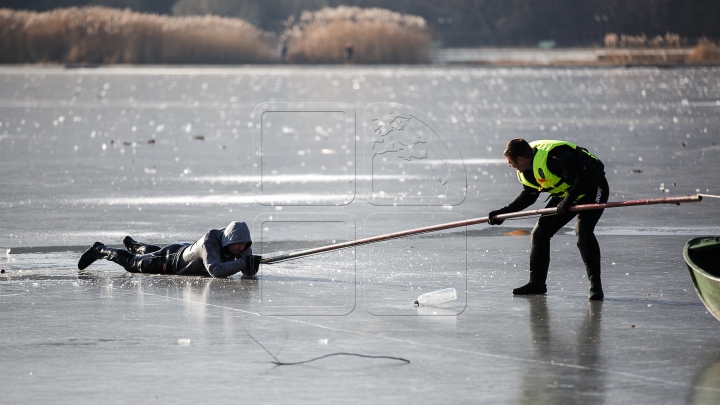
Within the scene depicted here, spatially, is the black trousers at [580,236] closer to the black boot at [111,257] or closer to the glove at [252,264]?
the glove at [252,264]

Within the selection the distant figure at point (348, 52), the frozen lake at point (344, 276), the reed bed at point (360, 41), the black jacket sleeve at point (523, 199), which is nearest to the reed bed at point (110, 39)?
the reed bed at point (360, 41)

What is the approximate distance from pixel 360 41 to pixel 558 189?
164 ft

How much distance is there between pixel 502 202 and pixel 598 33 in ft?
288

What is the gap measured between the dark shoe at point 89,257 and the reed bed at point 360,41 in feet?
159

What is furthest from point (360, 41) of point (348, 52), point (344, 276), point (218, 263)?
point (218, 263)

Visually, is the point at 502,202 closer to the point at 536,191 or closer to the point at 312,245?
the point at 312,245

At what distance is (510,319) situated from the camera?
7.25 metres

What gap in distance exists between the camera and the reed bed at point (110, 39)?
188ft

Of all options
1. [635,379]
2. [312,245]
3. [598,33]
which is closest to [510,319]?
[635,379]

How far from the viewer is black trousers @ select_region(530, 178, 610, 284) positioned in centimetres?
798

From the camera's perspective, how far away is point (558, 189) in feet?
26.4

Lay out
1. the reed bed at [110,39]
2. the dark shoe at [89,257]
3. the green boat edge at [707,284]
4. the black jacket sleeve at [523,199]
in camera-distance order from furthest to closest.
Result: the reed bed at [110,39] → the dark shoe at [89,257] → the black jacket sleeve at [523,199] → the green boat edge at [707,284]

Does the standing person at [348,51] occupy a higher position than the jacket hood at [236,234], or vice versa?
the standing person at [348,51]

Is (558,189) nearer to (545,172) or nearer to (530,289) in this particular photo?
(545,172)
